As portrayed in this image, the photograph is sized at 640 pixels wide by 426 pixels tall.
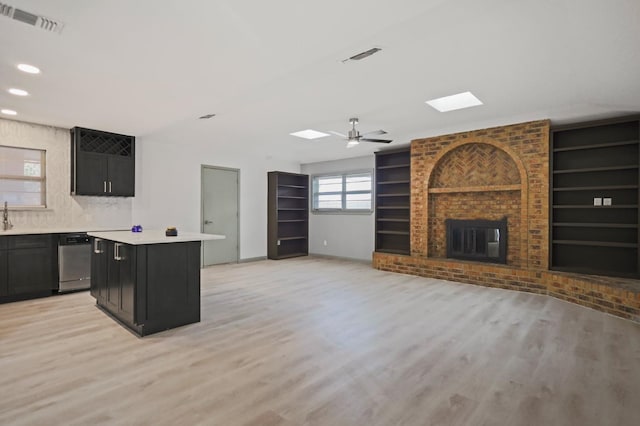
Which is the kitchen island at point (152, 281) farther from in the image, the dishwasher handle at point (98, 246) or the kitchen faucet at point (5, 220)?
the kitchen faucet at point (5, 220)

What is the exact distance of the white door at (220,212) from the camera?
7.05 metres

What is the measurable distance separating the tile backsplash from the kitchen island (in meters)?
2.04

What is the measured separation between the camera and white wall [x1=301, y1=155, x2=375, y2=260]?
766 centimetres

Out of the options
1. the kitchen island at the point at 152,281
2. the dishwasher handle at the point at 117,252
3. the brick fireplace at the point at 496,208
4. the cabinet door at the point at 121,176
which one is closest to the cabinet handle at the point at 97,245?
the kitchen island at the point at 152,281

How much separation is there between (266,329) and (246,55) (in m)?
2.52

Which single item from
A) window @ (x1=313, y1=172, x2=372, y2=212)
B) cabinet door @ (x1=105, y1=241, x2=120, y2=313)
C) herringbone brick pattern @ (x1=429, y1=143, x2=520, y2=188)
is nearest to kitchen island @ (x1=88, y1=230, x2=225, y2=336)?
cabinet door @ (x1=105, y1=241, x2=120, y2=313)

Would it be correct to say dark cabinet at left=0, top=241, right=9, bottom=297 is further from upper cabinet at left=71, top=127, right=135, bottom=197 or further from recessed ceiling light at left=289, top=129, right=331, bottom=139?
recessed ceiling light at left=289, top=129, right=331, bottom=139

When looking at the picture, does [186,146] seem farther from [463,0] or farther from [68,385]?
[463,0]

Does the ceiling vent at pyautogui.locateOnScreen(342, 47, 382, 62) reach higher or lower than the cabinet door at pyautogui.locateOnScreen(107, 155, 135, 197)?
higher

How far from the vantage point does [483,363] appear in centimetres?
265

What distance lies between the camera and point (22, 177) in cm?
484

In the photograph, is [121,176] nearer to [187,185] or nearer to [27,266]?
[187,185]

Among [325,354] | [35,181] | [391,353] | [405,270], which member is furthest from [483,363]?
[35,181]

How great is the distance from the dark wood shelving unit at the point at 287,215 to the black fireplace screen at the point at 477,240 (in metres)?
3.91
